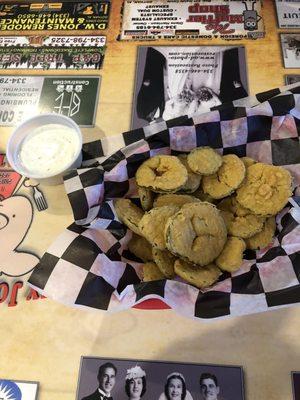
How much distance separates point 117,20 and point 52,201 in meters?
1.04

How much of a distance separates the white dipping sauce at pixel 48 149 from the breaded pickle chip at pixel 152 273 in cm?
46

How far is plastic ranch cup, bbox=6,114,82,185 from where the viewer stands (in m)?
1.34

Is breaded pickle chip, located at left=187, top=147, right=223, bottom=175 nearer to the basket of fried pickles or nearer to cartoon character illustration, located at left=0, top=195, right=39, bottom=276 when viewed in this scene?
the basket of fried pickles

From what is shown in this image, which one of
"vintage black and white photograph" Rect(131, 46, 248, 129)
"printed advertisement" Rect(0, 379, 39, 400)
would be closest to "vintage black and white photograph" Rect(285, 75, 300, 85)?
"vintage black and white photograph" Rect(131, 46, 248, 129)

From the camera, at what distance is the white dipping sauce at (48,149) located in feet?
4.43

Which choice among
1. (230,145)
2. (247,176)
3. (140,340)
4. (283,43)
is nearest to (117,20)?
(283,43)

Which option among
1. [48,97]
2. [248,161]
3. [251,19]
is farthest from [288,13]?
[48,97]

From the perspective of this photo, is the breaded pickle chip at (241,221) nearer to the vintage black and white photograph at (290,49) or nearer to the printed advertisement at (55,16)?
the vintage black and white photograph at (290,49)

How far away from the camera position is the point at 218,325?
117 cm

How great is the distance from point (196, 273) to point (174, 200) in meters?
0.24

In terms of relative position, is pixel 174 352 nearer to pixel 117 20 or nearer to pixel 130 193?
pixel 130 193

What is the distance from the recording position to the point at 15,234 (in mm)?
1396

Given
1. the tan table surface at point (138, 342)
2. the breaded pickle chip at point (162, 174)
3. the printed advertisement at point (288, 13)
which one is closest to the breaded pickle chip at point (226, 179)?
the breaded pickle chip at point (162, 174)

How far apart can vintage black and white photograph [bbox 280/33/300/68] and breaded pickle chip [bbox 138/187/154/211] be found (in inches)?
37.8
